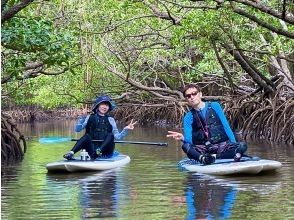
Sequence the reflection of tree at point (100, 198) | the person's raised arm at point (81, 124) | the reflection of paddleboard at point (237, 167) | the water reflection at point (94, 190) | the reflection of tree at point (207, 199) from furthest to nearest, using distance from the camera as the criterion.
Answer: the person's raised arm at point (81, 124) → the reflection of paddleboard at point (237, 167) → the water reflection at point (94, 190) → the reflection of tree at point (100, 198) → the reflection of tree at point (207, 199)

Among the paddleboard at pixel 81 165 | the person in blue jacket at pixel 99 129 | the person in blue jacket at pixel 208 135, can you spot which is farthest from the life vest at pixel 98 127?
the person in blue jacket at pixel 208 135

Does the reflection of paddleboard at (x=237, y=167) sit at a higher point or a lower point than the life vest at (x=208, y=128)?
lower

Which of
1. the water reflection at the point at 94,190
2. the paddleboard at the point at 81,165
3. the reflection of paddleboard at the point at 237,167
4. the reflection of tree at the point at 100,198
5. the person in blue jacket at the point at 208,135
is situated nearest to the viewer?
the reflection of tree at the point at 100,198

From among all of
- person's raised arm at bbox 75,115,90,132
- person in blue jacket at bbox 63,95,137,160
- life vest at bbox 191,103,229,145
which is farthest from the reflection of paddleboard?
person's raised arm at bbox 75,115,90,132

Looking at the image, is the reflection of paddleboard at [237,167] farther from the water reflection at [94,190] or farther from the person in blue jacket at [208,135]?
the water reflection at [94,190]

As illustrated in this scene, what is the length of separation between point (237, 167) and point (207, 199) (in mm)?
1963

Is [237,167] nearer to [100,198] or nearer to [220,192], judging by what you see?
[220,192]

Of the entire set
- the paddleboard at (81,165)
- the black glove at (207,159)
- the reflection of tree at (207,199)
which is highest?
the black glove at (207,159)

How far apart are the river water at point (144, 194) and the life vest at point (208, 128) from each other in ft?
1.55

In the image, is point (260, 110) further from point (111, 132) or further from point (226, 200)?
point (226, 200)

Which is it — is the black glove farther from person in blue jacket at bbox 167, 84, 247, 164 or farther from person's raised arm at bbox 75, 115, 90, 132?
person's raised arm at bbox 75, 115, 90, 132

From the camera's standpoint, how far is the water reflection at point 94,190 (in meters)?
6.12

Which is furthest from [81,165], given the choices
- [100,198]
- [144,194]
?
[100,198]

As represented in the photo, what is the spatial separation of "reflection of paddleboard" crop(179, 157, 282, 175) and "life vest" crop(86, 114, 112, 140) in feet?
5.89
